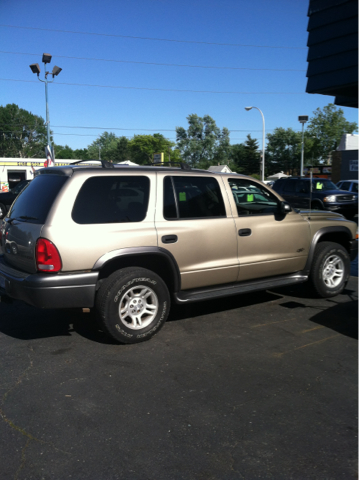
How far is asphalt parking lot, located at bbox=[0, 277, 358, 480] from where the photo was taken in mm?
2727

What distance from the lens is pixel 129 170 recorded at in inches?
195

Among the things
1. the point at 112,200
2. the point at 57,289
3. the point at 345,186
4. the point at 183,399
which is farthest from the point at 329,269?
the point at 345,186

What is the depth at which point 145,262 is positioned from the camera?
4.98 m

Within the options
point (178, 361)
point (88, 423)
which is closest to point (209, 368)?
point (178, 361)

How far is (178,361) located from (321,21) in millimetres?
4649

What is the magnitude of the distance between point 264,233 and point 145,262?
1608 millimetres

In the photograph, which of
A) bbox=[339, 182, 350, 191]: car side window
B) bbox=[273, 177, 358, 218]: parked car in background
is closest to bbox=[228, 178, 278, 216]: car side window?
bbox=[273, 177, 358, 218]: parked car in background

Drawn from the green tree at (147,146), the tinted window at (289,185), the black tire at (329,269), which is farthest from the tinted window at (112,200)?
the green tree at (147,146)

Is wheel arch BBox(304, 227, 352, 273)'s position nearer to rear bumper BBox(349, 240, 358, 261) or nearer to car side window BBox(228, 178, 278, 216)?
rear bumper BBox(349, 240, 358, 261)

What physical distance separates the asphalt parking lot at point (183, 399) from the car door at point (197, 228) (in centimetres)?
68

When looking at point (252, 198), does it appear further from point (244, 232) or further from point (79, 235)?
point (79, 235)

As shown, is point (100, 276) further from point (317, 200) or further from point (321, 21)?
point (317, 200)

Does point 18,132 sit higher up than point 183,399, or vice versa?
point 18,132

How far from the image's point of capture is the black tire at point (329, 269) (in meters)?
6.22
